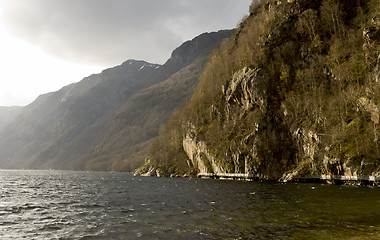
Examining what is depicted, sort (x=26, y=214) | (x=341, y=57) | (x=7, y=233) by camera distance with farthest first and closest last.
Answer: (x=341, y=57), (x=26, y=214), (x=7, y=233)

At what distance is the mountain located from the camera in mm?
61125

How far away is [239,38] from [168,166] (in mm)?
82103

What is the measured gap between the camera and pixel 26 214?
28625 millimetres

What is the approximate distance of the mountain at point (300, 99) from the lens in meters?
61.1

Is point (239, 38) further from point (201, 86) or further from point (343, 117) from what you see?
point (343, 117)

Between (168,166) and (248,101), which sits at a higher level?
(248,101)

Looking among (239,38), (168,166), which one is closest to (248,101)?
(239,38)

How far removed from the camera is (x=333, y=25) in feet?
289

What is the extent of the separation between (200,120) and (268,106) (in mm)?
46761

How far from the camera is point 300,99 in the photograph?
8206cm

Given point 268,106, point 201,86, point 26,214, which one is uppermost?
point 201,86

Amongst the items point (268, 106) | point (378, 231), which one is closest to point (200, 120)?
point (268, 106)

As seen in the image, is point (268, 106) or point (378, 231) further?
point (268, 106)

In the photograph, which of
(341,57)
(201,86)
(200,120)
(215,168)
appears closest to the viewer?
(341,57)
